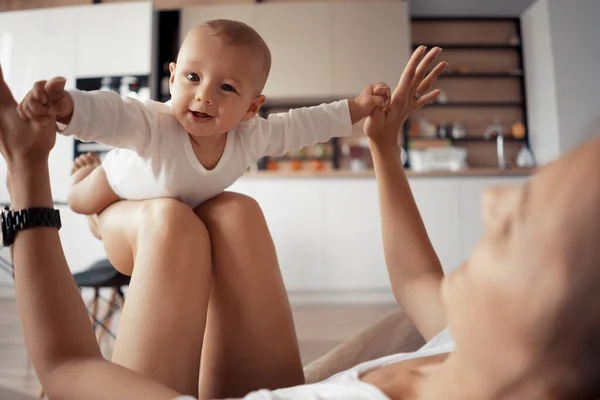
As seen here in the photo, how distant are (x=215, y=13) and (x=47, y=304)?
3095mm

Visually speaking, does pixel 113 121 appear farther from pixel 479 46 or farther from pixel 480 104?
pixel 479 46

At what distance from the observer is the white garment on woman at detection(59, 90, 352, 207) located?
524 mm

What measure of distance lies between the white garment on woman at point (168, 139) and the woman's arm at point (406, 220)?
9 centimetres

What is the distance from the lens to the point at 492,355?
0.25 meters

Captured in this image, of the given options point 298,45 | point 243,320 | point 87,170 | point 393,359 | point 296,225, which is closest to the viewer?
point 393,359

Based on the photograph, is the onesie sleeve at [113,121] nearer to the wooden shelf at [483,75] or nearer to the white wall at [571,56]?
the white wall at [571,56]

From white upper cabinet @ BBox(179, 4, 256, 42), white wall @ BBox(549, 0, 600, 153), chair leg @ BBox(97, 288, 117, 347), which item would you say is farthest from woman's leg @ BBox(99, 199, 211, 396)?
white wall @ BBox(549, 0, 600, 153)

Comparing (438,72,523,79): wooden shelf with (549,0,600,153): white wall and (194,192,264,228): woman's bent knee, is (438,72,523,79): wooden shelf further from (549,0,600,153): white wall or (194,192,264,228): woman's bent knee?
(194,192,264,228): woman's bent knee

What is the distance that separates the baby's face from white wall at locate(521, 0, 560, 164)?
9.57ft

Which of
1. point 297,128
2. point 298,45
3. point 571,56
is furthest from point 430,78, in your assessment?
point 571,56

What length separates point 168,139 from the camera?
1.98 ft

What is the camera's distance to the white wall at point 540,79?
3.06 m

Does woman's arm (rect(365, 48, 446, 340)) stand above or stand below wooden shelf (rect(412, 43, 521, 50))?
below

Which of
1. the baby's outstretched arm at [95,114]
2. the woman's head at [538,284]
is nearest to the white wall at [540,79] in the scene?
the baby's outstretched arm at [95,114]
